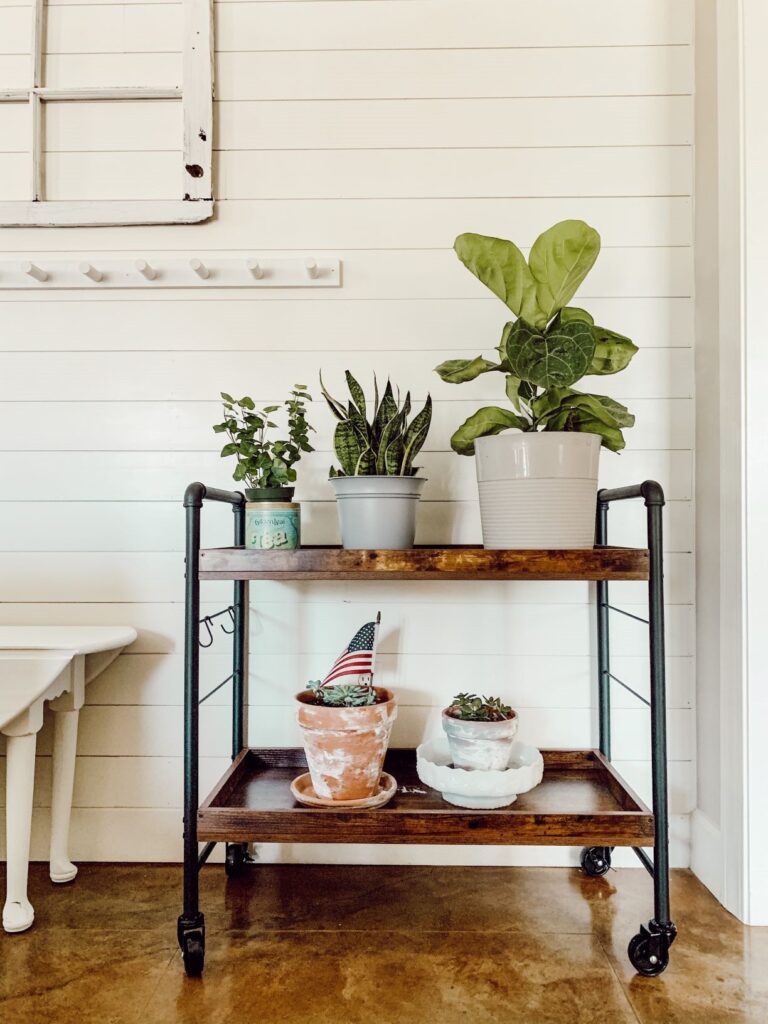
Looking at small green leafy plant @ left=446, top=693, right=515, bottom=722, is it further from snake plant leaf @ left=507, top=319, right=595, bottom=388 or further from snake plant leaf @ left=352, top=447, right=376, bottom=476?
snake plant leaf @ left=507, top=319, right=595, bottom=388

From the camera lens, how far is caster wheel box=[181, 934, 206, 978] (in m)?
1.20

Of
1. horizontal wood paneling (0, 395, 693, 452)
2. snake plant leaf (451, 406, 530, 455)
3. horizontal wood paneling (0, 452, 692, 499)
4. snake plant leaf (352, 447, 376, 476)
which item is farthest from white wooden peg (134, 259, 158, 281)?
snake plant leaf (451, 406, 530, 455)

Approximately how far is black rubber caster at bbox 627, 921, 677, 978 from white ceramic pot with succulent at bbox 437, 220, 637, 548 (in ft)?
2.36

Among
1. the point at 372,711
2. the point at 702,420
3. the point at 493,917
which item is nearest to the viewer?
the point at 372,711

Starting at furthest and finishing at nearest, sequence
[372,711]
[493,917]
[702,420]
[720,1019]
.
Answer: [702,420], [493,917], [372,711], [720,1019]

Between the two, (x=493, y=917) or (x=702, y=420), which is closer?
(x=493, y=917)

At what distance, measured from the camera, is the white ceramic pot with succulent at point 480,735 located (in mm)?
1284

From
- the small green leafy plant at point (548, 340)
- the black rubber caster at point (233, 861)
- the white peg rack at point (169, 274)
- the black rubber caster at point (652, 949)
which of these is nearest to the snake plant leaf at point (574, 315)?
the small green leafy plant at point (548, 340)

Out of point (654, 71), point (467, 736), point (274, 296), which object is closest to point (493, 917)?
point (467, 736)

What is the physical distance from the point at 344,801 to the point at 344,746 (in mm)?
112

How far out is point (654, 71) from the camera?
5.37 feet

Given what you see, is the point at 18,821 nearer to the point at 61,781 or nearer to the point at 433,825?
the point at 61,781

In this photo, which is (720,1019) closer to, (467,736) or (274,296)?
(467,736)

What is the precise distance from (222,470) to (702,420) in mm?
1210
